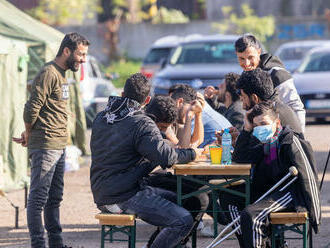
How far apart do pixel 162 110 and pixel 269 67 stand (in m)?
1.58

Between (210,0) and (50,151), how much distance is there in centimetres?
3431

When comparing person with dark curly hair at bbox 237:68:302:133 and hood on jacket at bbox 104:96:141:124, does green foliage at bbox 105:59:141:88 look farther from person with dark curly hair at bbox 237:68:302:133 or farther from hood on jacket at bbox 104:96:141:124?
hood on jacket at bbox 104:96:141:124

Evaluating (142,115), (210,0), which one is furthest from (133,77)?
(210,0)

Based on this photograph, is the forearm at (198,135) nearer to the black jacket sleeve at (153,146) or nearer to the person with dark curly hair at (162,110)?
the person with dark curly hair at (162,110)

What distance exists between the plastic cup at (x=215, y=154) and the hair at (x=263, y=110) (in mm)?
336

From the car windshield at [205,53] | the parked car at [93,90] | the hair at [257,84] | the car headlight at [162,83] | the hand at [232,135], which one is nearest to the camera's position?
the hair at [257,84]

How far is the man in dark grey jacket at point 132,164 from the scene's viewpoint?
20.6 feet

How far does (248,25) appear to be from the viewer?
35.9 meters

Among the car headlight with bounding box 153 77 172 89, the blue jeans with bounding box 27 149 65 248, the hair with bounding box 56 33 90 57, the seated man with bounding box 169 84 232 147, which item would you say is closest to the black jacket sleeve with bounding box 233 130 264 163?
the seated man with bounding box 169 84 232 147

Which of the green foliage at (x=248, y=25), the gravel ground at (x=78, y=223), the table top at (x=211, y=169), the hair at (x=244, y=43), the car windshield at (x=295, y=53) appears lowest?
the gravel ground at (x=78, y=223)

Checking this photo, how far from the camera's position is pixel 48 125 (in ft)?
24.3

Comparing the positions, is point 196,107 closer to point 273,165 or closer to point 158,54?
point 273,165

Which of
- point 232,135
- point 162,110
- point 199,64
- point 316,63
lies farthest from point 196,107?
→ point 316,63

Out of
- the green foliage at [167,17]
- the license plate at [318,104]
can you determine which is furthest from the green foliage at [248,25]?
the license plate at [318,104]
